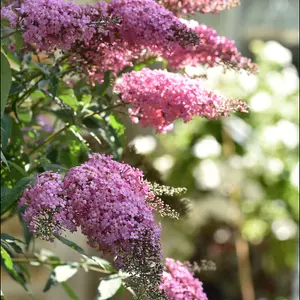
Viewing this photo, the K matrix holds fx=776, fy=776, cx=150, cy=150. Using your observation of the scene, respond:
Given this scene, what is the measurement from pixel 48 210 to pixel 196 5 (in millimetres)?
343

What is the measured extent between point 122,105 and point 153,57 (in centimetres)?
9

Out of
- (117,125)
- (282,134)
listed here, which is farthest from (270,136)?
(117,125)

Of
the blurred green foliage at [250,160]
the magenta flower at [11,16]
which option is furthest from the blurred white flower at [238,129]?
the magenta flower at [11,16]

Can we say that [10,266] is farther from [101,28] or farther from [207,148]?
[207,148]

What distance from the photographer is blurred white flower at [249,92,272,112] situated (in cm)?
215

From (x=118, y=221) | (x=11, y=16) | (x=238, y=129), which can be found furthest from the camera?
(x=238, y=129)

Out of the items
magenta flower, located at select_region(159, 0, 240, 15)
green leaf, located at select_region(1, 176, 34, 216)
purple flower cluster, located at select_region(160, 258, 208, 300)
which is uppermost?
magenta flower, located at select_region(159, 0, 240, 15)

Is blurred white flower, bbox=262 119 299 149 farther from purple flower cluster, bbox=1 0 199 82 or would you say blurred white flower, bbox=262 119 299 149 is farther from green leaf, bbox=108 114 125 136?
purple flower cluster, bbox=1 0 199 82

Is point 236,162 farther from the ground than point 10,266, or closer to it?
farther from the ground

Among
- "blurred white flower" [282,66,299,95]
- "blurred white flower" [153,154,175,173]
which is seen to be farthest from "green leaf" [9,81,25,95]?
"blurred white flower" [282,66,299,95]

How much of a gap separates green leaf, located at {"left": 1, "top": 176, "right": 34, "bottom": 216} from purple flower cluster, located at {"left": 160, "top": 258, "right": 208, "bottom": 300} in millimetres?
157

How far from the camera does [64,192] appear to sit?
60cm

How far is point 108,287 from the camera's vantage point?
876mm

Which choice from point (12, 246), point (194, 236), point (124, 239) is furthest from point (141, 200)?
point (194, 236)
